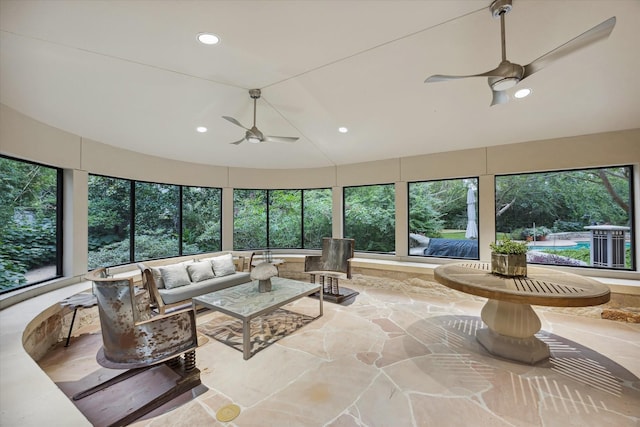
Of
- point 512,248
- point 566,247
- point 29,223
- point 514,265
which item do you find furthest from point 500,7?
point 29,223

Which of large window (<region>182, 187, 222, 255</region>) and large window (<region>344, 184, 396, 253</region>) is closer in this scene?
large window (<region>182, 187, 222, 255</region>)

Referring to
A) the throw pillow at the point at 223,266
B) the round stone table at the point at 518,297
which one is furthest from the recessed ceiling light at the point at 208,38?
the throw pillow at the point at 223,266

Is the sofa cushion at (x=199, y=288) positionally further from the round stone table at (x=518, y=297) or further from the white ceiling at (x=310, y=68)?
the round stone table at (x=518, y=297)

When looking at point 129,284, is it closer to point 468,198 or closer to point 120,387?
point 120,387

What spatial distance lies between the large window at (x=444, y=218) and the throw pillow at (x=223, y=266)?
368 cm

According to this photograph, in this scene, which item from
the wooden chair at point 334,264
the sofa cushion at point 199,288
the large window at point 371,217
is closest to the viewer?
the sofa cushion at point 199,288

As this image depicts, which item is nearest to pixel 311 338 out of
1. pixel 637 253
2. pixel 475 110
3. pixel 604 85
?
pixel 475 110

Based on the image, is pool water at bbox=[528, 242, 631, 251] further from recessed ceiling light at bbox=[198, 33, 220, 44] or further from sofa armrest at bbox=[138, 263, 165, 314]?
sofa armrest at bbox=[138, 263, 165, 314]

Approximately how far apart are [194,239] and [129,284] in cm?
383

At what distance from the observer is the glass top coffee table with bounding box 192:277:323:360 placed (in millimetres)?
2694

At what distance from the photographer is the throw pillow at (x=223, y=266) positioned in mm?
4621

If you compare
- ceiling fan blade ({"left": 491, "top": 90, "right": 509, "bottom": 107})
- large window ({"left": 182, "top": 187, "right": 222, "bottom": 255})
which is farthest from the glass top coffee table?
ceiling fan blade ({"left": 491, "top": 90, "right": 509, "bottom": 107})

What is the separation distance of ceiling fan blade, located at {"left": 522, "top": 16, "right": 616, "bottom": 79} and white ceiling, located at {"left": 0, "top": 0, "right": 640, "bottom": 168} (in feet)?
1.76

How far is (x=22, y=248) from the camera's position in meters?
3.17
